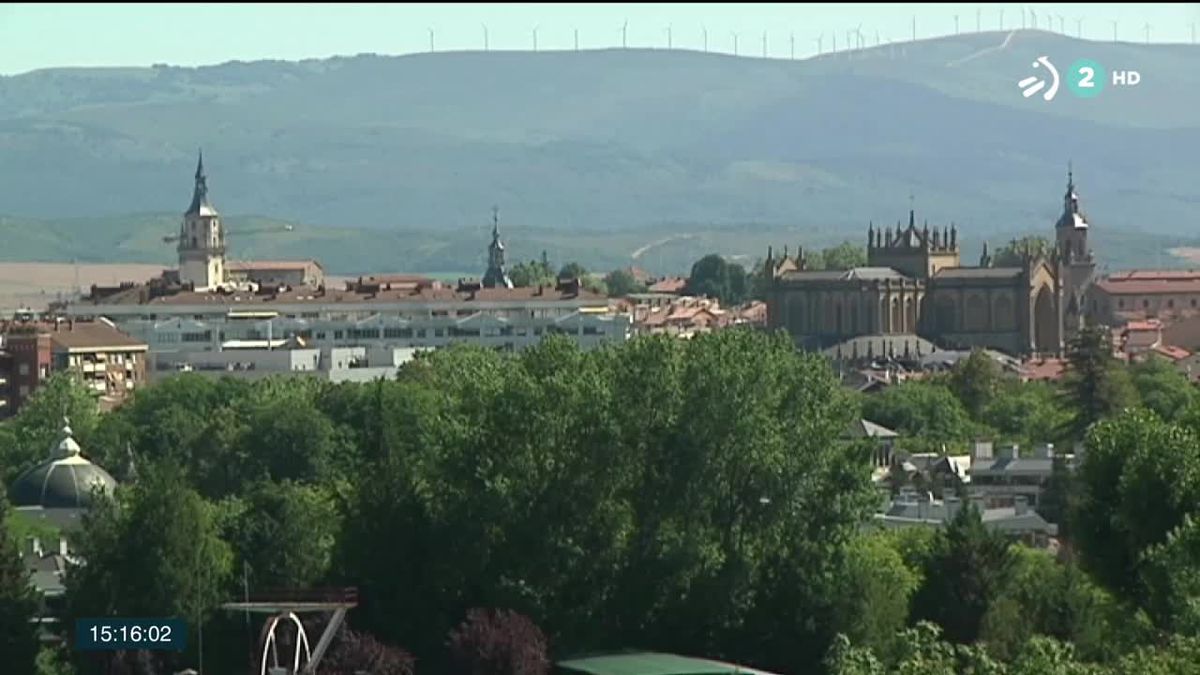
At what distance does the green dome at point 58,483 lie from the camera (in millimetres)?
69938

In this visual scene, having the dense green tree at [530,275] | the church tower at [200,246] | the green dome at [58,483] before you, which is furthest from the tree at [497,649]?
the dense green tree at [530,275]

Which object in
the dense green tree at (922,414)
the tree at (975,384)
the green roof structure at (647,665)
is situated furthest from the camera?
the tree at (975,384)

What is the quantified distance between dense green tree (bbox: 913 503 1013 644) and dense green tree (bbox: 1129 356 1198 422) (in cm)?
3275

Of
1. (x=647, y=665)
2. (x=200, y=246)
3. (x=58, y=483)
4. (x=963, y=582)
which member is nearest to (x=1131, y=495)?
(x=963, y=582)

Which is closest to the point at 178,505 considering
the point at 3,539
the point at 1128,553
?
the point at 3,539

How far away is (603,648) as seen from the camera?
43781 millimetres

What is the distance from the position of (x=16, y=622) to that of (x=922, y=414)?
60.4 m

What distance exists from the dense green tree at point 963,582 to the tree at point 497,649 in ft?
21.4

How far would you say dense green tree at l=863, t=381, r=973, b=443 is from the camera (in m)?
99.4

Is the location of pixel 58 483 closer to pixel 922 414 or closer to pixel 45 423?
pixel 45 423

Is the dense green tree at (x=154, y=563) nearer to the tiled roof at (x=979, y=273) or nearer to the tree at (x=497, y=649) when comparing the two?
the tree at (x=497, y=649)

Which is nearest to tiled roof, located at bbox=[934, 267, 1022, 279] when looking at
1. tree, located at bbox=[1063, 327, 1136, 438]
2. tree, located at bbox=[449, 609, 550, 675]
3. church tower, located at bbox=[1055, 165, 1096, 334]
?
church tower, located at bbox=[1055, 165, 1096, 334]

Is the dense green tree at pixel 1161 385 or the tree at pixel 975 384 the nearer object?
the dense green tree at pixel 1161 385
